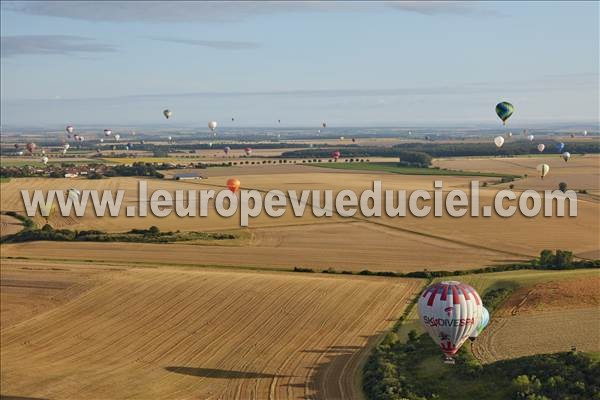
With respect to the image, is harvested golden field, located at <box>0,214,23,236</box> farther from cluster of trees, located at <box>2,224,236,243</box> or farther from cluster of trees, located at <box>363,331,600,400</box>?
cluster of trees, located at <box>363,331,600,400</box>

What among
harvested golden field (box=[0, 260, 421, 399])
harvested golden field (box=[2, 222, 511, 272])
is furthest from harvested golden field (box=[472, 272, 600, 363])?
harvested golden field (box=[2, 222, 511, 272])

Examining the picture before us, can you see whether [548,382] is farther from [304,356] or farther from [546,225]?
[546,225]

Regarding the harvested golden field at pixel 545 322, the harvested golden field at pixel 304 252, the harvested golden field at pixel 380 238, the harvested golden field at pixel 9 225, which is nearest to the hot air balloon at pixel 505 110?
Answer: the harvested golden field at pixel 380 238

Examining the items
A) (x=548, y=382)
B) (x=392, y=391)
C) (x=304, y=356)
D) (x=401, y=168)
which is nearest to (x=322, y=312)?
(x=304, y=356)

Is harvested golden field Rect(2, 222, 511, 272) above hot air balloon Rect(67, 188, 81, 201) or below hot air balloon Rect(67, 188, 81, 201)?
below

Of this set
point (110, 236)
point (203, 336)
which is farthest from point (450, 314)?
point (110, 236)

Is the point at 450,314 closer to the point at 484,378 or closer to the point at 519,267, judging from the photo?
the point at 484,378

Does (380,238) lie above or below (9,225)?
below

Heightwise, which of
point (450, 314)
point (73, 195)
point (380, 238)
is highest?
Answer: point (73, 195)

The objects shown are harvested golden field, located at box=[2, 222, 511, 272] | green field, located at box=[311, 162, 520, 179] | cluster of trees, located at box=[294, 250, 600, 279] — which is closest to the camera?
cluster of trees, located at box=[294, 250, 600, 279]
